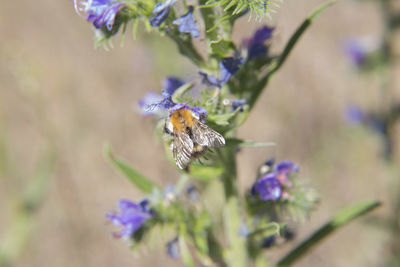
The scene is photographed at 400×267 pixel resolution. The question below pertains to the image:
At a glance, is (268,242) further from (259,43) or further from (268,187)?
(259,43)

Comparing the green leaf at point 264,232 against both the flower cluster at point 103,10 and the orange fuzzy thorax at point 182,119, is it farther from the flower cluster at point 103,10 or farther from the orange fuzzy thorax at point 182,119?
the flower cluster at point 103,10

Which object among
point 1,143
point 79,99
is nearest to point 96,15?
point 1,143

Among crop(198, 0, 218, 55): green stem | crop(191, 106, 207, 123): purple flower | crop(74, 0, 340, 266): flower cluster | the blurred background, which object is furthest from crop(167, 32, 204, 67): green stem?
the blurred background

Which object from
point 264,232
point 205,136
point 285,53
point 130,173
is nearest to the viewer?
point 205,136

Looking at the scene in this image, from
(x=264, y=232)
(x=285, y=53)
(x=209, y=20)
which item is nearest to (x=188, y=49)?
(x=209, y=20)

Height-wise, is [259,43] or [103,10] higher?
[103,10]

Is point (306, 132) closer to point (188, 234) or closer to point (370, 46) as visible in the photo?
point (370, 46)

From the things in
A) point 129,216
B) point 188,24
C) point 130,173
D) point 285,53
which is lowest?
point 129,216

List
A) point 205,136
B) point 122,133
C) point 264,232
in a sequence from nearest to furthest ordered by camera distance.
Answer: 1. point 205,136
2. point 264,232
3. point 122,133
